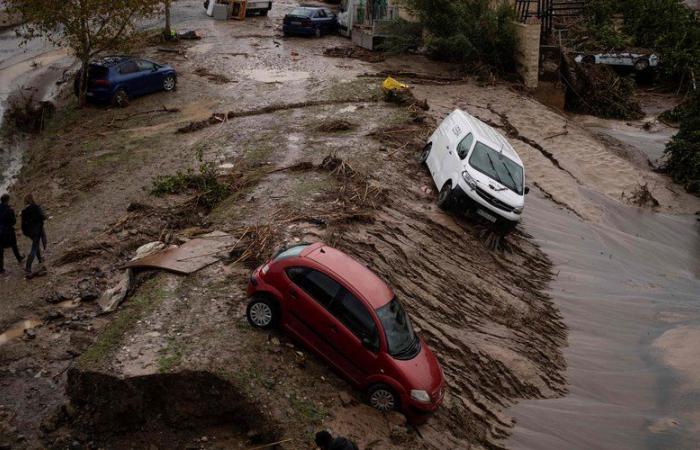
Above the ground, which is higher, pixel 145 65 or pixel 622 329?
pixel 145 65

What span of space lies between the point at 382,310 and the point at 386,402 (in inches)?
47.9

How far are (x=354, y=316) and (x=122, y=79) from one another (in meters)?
15.7

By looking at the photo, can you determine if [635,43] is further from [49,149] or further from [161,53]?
[49,149]

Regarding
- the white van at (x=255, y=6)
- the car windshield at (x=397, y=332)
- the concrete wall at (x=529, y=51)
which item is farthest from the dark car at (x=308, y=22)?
the car windshield at (x=397, y=332)

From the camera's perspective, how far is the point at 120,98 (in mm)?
21078

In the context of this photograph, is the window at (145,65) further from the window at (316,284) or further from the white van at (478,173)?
the window at (316,284)

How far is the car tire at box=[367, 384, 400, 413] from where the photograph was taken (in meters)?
8.50

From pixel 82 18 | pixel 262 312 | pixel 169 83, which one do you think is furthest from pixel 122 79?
pixel 262 312

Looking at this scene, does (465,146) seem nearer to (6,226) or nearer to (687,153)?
(6,226)

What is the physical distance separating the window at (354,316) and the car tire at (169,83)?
52.9ft

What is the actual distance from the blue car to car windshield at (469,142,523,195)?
12.4 m

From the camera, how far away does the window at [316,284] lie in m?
8.80

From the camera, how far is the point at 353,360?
28.4ft

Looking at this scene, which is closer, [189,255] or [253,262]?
[253,262]
